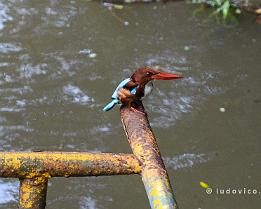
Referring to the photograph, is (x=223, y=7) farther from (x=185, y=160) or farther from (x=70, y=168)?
(x=70, y=168)

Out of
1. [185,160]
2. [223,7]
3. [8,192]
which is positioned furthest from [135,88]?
[223,7]

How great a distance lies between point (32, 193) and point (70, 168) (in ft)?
0.32

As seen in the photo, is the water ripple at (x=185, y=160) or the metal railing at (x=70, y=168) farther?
the water ripple at (x=185, y=160)

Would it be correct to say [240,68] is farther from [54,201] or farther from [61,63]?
[54,201]

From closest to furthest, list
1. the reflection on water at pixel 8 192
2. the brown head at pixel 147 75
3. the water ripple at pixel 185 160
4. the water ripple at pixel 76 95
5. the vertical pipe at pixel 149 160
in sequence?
the vertical pipe at pixel 149 160 → the brown head at pixel 147 75 → the reflection on water at pixel 8 192 → the water ripple at pixel 185 160 → the water ripple at pixel 76 95

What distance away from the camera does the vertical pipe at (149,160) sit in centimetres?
99

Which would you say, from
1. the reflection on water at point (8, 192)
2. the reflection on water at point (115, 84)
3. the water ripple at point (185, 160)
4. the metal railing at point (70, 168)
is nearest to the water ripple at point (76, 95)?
the reflection on water at point (115, 84)

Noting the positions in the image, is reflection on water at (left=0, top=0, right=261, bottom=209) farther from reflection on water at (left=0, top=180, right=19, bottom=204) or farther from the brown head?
the brown head

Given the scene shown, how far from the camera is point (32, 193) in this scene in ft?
3.49

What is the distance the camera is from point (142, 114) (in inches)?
51.3

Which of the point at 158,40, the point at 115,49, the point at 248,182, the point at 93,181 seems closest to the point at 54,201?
the point at 93,181

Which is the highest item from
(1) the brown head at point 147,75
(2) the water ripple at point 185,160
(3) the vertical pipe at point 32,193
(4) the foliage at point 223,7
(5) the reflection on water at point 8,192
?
(1) the brown head at point 147,75

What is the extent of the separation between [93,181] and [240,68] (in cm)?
176

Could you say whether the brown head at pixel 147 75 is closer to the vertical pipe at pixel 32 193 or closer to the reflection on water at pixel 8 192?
the vertical pipe at pixel 32 193
